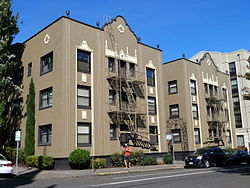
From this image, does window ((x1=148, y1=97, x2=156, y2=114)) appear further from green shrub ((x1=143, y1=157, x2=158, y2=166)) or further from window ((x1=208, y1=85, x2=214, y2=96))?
window ((x1=208, y1=85, x2=214, y2=96))

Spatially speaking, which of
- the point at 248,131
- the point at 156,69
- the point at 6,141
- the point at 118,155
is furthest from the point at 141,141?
the point at 248,131

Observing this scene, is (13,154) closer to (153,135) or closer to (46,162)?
(46,162)

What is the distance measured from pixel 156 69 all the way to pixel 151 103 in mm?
3526

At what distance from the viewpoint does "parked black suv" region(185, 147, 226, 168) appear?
2098 centimetres

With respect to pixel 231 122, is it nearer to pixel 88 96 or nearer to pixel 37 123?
pixel 88 96

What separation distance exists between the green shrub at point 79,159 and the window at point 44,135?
9.23ft

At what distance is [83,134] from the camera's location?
67.9 ft

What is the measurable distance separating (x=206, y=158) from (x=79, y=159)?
9549 millimetres

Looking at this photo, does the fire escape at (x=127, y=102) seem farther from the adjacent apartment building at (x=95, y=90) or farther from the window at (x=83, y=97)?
the window at (x=83, y=97)

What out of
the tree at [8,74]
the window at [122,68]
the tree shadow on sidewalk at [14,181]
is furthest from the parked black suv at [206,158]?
the tree at [8,74]

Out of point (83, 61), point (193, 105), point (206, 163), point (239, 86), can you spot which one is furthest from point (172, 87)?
point (239, 86)

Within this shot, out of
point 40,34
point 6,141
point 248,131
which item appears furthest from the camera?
point 248,131

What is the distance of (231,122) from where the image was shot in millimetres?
38500

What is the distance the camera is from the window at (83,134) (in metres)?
20.4
